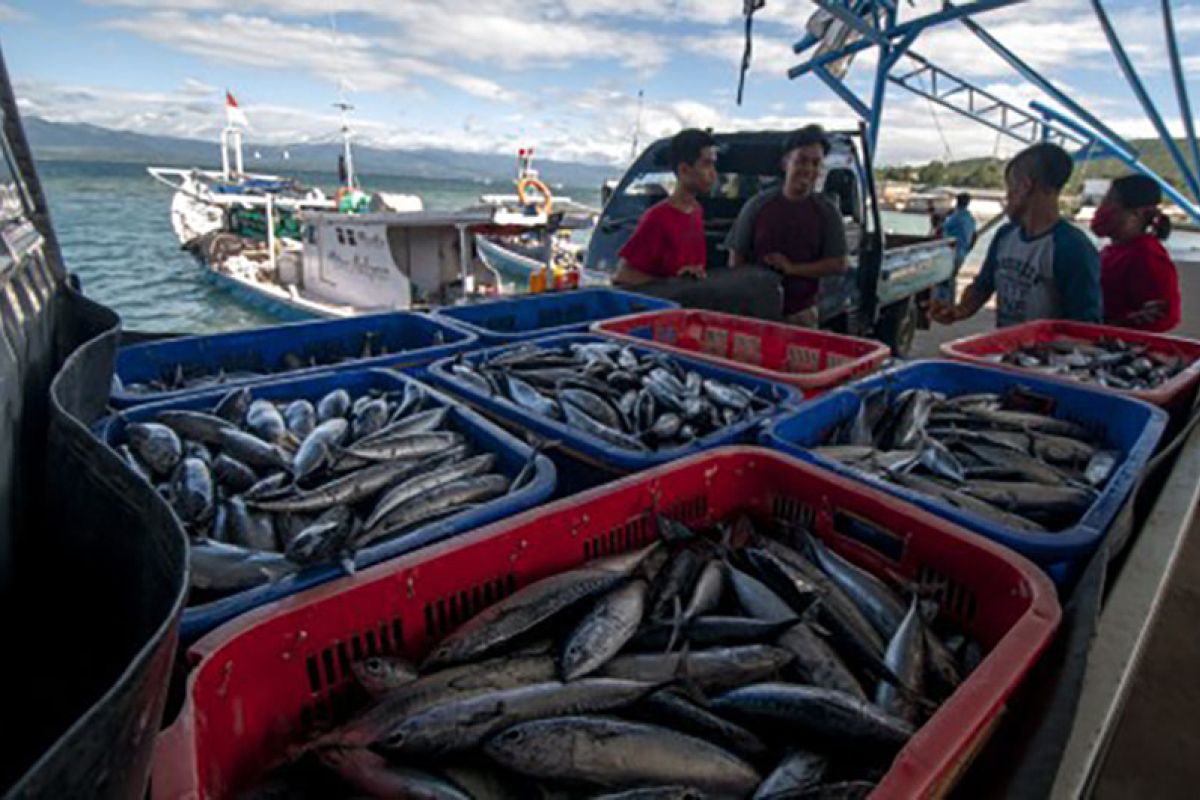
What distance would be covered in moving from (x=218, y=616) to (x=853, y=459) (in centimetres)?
199

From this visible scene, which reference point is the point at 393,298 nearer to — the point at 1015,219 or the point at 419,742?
the point at 1015,219

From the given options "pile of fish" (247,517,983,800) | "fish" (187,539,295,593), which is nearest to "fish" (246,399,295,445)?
"fish" (187,539,295,593)

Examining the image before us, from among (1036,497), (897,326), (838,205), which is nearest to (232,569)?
(1036,497)

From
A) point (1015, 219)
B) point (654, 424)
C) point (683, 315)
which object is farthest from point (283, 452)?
point (1015, 219)

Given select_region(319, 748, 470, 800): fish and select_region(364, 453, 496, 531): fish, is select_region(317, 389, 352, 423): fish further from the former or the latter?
select_region(319, 748, 470, 800): fish

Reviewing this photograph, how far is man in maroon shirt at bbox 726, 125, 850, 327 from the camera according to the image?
470 centimetres

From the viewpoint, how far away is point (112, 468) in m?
1.14

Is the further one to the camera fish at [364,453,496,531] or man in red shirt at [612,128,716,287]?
man in red shirt at [612,128,716,287]

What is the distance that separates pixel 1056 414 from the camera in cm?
300

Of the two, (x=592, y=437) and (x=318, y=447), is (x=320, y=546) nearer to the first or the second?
(x=318, y=447)

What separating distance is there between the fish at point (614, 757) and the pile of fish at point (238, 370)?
227 cm

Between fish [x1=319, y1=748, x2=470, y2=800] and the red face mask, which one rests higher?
the red face mask

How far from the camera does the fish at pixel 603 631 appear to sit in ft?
4.77

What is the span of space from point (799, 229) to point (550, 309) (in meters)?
1.98
